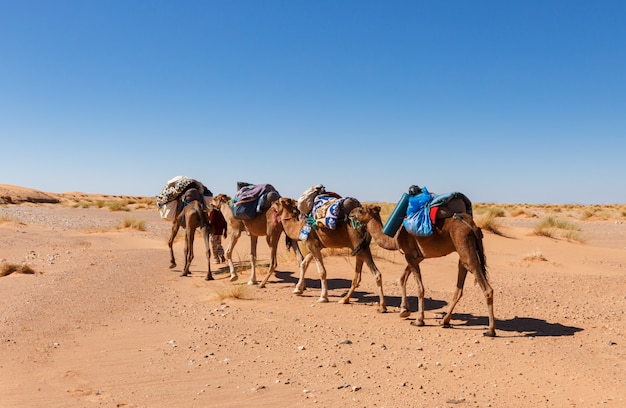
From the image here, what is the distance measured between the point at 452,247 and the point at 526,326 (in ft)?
6.28

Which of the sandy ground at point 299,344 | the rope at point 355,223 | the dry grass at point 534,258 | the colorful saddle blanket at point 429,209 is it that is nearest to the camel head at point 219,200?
the sandy ground at point 299,344

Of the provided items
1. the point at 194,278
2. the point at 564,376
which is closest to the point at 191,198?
the point at 194,278

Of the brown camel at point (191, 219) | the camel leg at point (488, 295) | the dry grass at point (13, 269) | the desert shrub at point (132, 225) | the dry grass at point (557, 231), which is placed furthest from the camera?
the desert shrub at point (132, 225)

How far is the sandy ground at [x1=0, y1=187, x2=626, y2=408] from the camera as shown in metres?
5.55

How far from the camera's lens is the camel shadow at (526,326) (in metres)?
7.74

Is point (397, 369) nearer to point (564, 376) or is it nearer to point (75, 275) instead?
point (564, 376)

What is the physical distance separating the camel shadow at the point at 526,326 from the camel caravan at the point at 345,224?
530 millimetres

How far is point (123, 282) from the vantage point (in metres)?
12.1

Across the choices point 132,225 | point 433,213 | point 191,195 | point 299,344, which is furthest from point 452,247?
point 132,225

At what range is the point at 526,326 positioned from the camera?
8180 millimetres

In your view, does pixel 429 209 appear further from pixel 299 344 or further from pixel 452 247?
pixel 299 344

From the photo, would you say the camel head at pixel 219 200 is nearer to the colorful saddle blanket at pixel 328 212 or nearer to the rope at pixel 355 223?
the colorful saddle blanket at pixel 328 212

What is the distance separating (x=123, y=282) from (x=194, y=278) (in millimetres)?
1722

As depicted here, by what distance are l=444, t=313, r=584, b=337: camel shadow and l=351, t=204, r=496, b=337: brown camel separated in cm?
63
